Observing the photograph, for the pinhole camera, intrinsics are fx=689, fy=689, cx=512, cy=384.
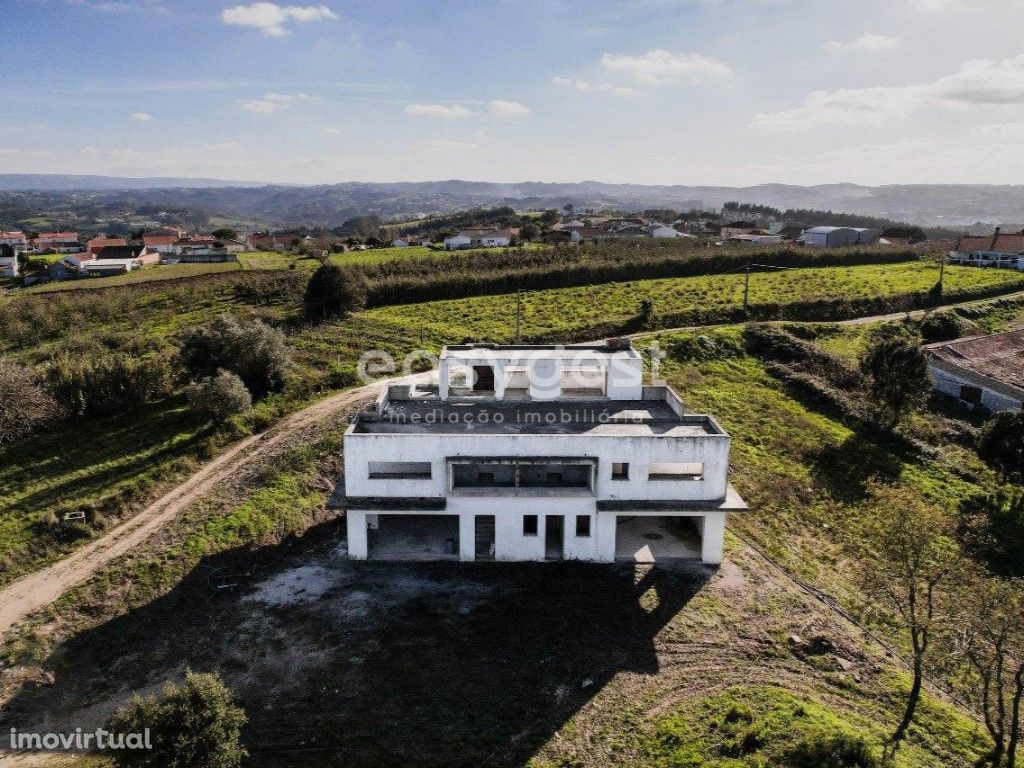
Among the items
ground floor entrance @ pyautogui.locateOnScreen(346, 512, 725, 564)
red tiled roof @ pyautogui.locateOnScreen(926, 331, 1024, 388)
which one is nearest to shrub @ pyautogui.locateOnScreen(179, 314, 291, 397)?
ground floor entrance @ pyautogui.locateOnScreen(346, 512, 725, 564)

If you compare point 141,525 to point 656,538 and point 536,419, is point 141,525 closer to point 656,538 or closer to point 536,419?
point 536,419

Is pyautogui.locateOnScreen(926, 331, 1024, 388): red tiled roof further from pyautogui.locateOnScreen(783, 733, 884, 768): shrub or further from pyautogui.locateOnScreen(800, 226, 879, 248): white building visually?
pyautogui.locateOnScreen(800, 226, 879, 248): white building

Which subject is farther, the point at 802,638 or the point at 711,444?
the point at 711,444

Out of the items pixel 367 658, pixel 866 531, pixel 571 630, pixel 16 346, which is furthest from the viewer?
pixel 16 346

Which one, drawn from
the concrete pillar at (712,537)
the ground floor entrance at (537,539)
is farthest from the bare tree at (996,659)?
the ground floor entrance at (537,539)

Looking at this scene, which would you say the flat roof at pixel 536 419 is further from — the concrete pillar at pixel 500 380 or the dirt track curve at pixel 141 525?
the dirt track curve at pixel 141 525

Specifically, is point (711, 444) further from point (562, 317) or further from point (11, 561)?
point (562, 317)

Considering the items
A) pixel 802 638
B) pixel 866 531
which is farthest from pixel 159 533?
pixel 866 531

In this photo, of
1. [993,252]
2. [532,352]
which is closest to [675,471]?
[532,352]
